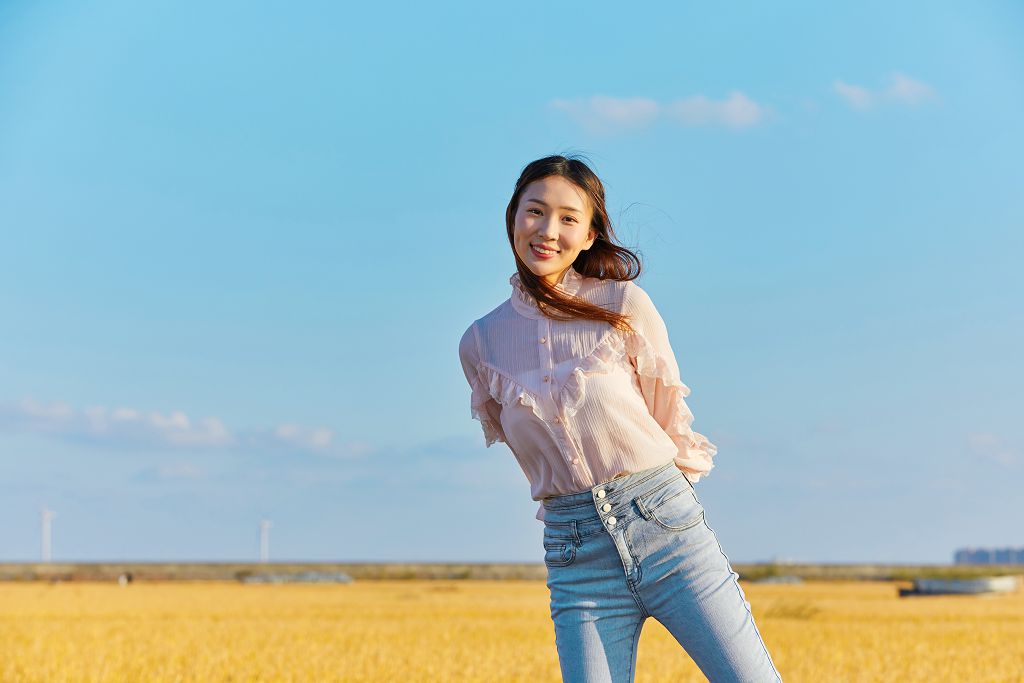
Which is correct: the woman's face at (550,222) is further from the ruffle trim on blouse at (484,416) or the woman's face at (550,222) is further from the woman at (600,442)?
the ruffle trim on blouse at (484,416)

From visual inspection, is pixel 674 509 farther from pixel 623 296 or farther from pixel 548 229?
A: pixel 548 229

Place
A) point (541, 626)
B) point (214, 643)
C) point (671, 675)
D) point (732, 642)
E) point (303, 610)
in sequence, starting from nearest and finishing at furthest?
point (732, 642) < point (671, 675) < point (214, 643) < point (541, 626) < point (303, 610)

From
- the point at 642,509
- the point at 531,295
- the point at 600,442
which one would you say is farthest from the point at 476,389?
the point at 642,509

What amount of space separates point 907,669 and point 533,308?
974cm

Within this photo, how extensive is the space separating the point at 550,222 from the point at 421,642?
13378 mm

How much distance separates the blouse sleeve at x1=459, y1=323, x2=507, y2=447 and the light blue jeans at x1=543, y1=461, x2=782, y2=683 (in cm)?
51

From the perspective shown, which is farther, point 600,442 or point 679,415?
point 679,415

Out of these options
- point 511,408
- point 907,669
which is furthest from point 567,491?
point 907,669

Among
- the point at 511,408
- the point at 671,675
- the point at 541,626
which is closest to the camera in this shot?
the point at 511,408

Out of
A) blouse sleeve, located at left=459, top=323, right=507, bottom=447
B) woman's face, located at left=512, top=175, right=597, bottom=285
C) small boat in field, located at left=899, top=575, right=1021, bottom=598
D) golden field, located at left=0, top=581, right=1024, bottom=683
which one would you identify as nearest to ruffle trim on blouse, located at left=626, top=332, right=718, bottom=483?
woman's face, located at left=512, top=175, right=597, bottom=285

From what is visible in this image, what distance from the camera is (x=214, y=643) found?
16469 mm

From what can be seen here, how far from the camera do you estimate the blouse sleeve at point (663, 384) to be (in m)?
3.97

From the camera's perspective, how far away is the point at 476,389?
14.0 feet

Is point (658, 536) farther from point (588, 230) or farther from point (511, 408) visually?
point (588, 230)
